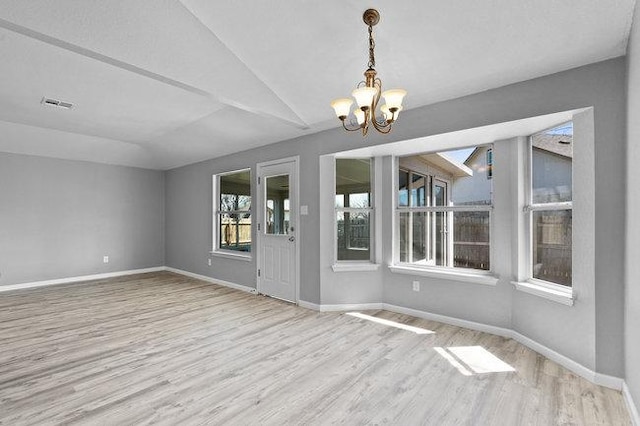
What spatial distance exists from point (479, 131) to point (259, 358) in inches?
117

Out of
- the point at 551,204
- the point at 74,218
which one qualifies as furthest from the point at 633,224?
the point at 74,218

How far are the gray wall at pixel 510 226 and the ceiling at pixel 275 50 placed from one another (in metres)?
0.17

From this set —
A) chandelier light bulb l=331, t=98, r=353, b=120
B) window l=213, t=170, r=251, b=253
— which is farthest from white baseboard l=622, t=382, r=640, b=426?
window l=213, t=170, r=251, b=253

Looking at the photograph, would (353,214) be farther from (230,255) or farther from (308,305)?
(230,255)

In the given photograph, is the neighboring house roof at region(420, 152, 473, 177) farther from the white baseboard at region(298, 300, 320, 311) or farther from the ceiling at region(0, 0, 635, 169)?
the white baseboard at region(298, 300, 320, 311)

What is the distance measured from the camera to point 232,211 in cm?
566

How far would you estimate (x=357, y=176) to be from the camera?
14.1ft

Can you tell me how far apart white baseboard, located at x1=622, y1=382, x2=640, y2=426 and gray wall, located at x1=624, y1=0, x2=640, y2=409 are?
5cm

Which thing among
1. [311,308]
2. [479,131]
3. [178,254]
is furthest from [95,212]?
[479,131]

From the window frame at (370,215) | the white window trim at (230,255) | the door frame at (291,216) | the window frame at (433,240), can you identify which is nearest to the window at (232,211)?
the white window trim at (230,255)

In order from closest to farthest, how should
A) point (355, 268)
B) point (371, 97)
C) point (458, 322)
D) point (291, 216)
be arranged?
point (371, 97) < point (458, 322) < point (355, 268) < point (291, 216)

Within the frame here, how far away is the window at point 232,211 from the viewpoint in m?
5.56

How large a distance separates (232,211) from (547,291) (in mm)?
4727

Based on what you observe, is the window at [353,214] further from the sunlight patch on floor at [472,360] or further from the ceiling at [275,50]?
the sunlight patch on floor at [472,360]
